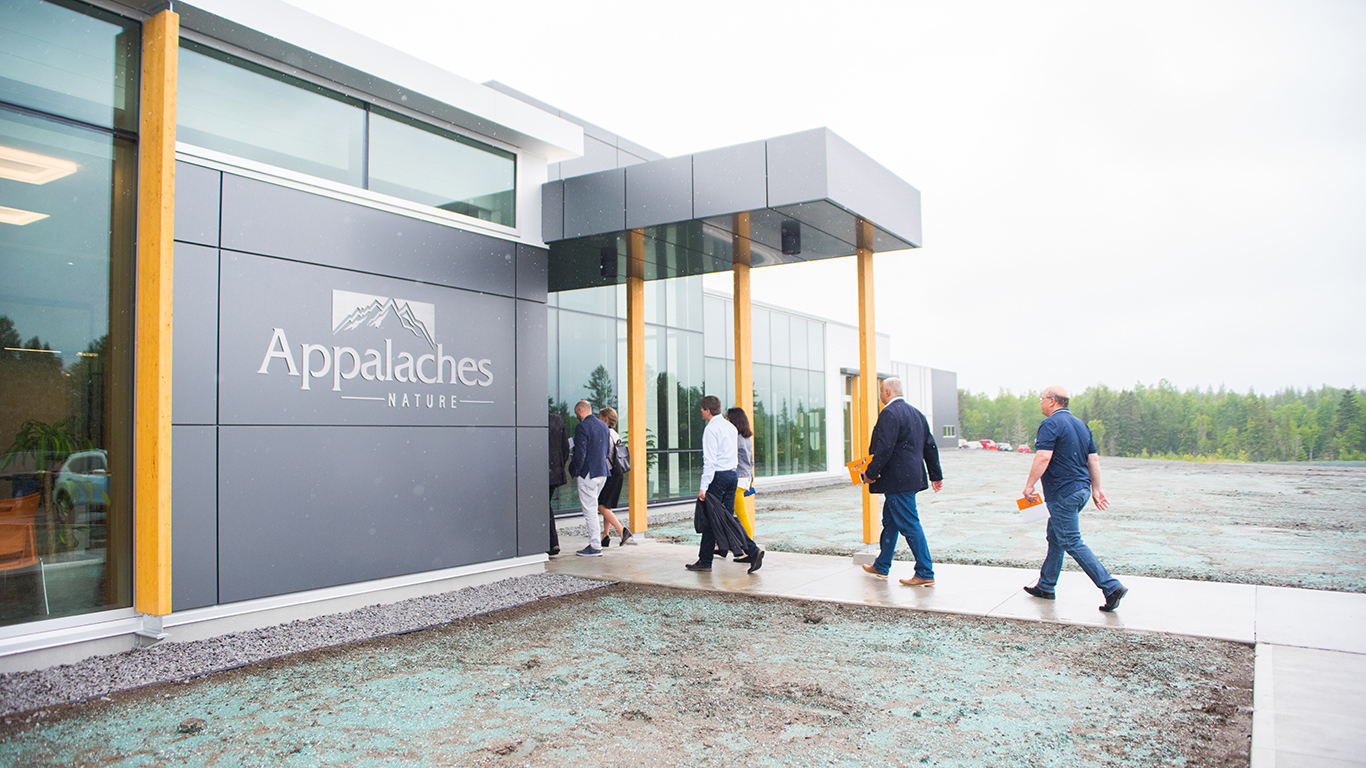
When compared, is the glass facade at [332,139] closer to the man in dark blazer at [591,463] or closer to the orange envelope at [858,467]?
the man in dark blazer at [591,463]

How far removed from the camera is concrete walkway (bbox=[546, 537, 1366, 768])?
3656 millimetres

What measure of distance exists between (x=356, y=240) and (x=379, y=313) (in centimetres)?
64

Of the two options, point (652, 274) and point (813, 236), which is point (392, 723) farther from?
point (652, 274)

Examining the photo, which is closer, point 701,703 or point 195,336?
point 701,703

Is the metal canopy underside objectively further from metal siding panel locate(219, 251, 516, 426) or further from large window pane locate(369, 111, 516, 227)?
metal siding panel locate(219, 251, 516, 426)

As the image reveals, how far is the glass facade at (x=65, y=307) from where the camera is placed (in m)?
4.68

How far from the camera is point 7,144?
4.73m

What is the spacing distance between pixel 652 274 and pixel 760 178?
3.33 meters

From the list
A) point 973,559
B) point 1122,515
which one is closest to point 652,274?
point 973,559

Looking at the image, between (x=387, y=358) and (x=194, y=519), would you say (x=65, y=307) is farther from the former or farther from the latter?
(x=387, y=358)

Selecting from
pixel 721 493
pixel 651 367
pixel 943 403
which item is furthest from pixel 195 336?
pixel 943 403

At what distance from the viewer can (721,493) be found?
799 centimetres

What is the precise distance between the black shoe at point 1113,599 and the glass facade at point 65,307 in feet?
23.0

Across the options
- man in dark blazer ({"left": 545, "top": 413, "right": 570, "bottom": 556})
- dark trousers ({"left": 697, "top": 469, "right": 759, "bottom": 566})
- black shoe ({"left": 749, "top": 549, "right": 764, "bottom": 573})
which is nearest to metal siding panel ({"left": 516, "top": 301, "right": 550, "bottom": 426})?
man in dark blazer ({"left": 545, "top": 413, "right": 570, "bottom": 556})
